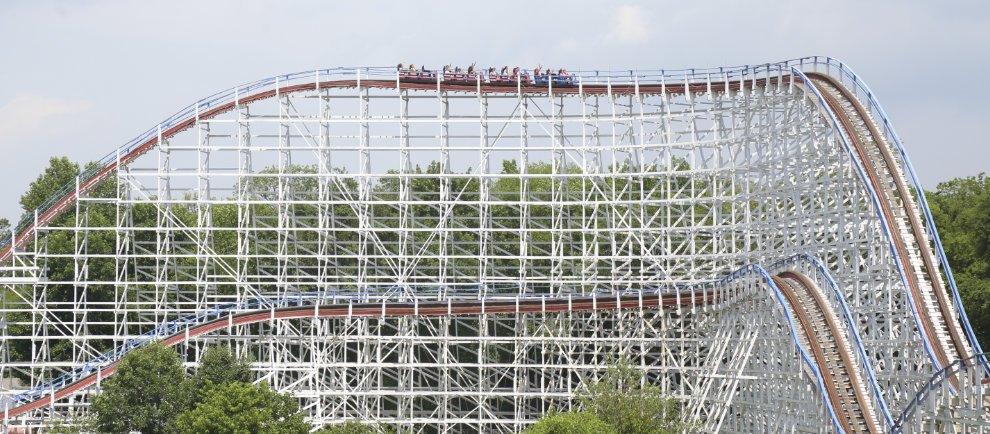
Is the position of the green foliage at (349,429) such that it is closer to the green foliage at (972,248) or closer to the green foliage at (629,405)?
the green foliage at (629,405)

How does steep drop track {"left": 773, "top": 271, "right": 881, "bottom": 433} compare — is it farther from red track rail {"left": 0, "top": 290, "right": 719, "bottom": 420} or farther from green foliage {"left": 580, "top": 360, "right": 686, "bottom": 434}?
red track rail {"left": 0, "top": 290, "right": 719, "bottom": 420}

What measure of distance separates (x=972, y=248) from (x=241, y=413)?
2576 cm

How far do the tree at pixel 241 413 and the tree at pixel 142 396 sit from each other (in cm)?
80

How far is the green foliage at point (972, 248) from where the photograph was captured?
149 feet

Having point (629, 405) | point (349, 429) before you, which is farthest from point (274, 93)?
point (629, 405)

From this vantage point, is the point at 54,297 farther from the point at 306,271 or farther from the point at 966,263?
the point at 966,263

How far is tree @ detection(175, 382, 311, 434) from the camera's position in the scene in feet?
103

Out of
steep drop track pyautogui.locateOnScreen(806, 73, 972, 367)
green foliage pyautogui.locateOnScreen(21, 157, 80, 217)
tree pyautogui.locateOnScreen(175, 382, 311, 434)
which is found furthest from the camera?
green foliage pyautogui.locateOnScreen(21, 157, 80, 217)

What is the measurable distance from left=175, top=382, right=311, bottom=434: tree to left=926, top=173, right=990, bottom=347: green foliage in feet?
74.7

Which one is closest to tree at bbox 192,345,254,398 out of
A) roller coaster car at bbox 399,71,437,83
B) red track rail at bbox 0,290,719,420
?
red track rail at bbox 0,290,719,420

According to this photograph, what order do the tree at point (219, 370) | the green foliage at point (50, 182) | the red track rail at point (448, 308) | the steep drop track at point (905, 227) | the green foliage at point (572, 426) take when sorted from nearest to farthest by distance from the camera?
the green foliage at point (572, 426) → the steep drop track at point (905, 227) → the tree at point (219, 370) → the red track rail at point (448, 308) → the green foliage at point (50, 182)

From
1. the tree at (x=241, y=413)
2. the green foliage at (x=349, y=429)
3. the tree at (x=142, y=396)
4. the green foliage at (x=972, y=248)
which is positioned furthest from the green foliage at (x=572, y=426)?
the green foliage at (x=972, y=248)

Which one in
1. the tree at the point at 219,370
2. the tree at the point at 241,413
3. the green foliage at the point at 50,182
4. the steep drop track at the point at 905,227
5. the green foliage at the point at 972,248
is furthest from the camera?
the green foliage at the point at 50,182

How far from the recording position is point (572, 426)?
30234 mm
